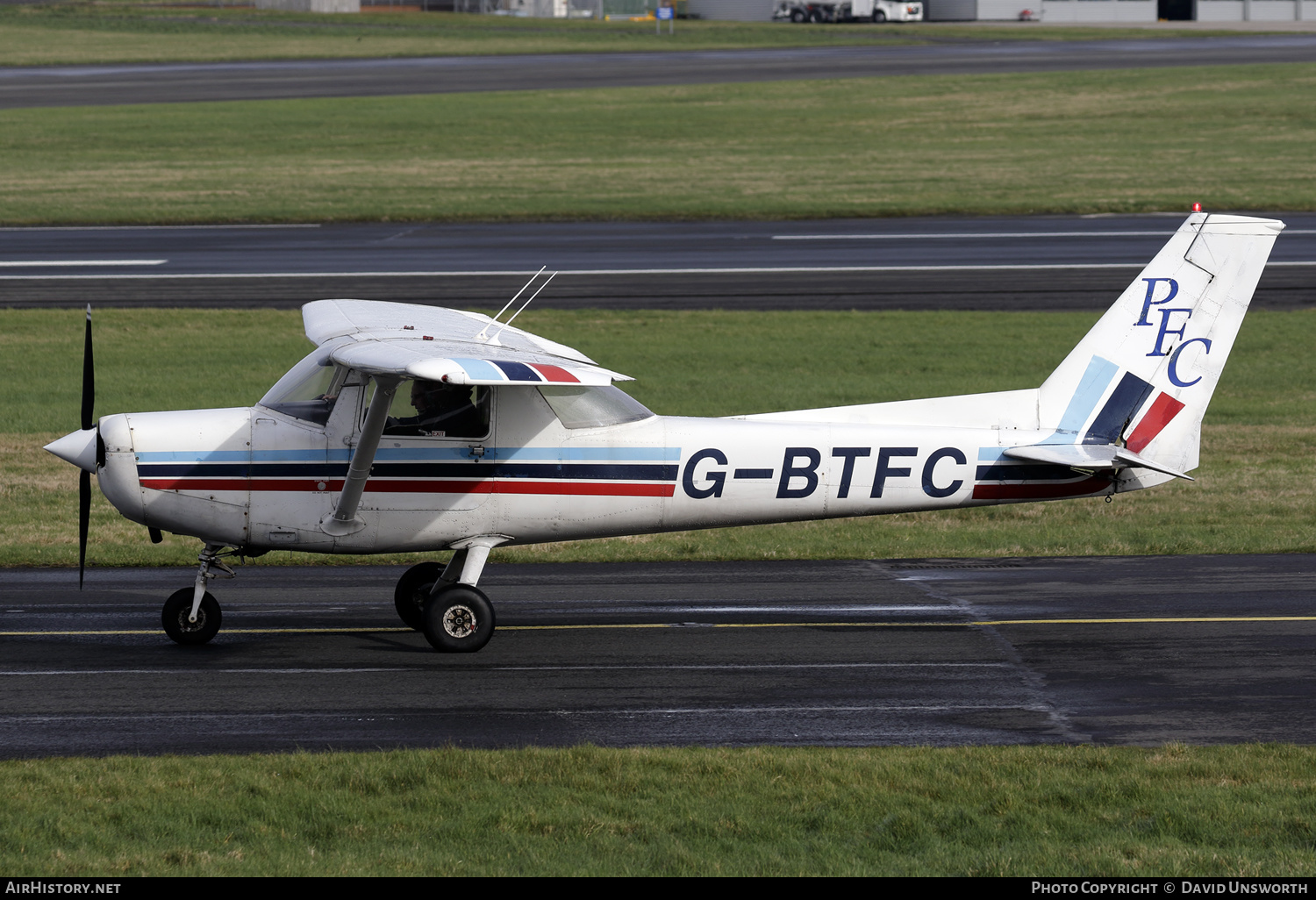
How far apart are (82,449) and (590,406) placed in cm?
418

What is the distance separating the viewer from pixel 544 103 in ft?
184

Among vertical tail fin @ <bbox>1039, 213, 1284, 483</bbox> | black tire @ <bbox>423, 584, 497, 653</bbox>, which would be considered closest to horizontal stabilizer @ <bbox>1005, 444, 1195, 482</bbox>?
vertical tail fin @ <bbox>1039, 213, 1284, 483</bbox>

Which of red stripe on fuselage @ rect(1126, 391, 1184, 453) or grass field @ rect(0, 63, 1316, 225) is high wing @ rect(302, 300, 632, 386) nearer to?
red stripe on fuselage @ rect(1126, 391, 1184, 453)

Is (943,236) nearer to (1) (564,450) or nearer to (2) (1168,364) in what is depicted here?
(2) (1168,364)

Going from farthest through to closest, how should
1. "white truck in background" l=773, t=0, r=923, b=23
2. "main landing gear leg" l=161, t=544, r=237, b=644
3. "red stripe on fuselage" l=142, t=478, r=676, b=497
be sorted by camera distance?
"white truck in background" l=773, t=0, r=923, b=23, "main landing gear leg" l=161, t=544, r=237, b=644, "red stripe on fuselage" l=142, t=478, r=676, b=497

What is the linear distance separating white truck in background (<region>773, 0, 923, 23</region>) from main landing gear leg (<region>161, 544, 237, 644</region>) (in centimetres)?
8665

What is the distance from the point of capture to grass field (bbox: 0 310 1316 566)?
15.9m

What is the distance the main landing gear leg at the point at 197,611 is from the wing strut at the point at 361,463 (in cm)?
109

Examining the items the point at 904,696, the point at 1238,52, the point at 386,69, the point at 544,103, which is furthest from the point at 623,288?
the point at 1238,52

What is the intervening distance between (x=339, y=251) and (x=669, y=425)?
910 inches

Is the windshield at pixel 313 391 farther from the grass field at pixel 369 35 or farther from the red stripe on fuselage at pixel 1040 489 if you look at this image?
the grass field at pixel 369 35

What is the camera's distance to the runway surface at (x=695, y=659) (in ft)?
34.0

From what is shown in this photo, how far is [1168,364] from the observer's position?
1298cm

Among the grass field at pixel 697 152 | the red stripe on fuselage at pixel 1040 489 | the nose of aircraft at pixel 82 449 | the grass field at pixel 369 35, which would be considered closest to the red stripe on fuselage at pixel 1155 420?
the red stripe on fuselage at pixel 1040 489
